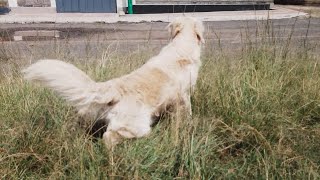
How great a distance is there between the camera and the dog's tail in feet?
9.66

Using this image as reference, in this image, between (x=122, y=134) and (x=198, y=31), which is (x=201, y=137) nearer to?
(x=122, y=134)

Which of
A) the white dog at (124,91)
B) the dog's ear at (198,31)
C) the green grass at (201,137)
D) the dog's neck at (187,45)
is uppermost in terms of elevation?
the dog's ear at (198,31)

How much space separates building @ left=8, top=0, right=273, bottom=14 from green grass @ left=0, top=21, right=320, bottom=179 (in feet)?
46.2

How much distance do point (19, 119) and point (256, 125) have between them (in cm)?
222

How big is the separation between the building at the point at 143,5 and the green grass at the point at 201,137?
1408 centimetres

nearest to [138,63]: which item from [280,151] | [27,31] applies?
[280,151]

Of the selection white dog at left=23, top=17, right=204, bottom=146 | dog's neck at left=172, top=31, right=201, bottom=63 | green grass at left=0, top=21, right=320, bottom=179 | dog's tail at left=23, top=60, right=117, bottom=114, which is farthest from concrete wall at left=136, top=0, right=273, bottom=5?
dog's tail at left=23, top=60, right=117, bottom=114

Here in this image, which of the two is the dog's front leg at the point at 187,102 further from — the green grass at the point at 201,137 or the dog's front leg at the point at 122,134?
the dog's front leg at the point at 122,134

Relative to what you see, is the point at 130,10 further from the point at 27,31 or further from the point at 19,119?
the point at 19,119

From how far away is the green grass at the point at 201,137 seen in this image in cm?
278

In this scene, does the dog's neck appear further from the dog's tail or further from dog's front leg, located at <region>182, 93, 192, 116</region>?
the dog's tail

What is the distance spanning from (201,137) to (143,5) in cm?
1652

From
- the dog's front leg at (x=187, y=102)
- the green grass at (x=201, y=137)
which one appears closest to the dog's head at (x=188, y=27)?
the green grass at (x=201, y=137)

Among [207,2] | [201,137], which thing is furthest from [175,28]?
[207,2]
